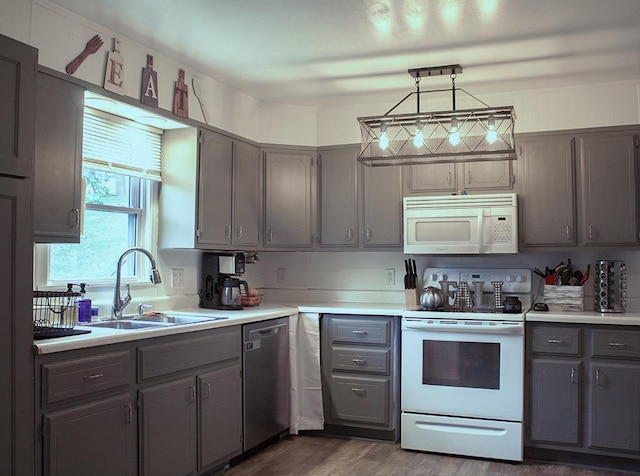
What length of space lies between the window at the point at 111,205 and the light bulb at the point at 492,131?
6.52 ft

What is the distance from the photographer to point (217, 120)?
158 inches

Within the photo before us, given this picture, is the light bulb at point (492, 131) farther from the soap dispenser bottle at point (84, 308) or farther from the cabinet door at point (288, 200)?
the soap dispenser bottle at point (84, 308)

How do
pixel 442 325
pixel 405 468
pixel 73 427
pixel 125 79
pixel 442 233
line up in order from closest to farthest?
pixel 73 427, pixel 125 79, pixel 405 468, pixel 442 325, pixel 442 233

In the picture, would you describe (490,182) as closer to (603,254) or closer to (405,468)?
(603,254)

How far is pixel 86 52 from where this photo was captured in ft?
9.65

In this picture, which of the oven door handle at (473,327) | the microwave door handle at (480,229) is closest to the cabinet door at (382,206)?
the microwave door handle at (480,229)

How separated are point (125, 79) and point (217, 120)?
0.87 m

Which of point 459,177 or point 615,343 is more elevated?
point 459,177

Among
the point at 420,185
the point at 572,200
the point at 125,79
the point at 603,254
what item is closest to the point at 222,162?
the point at 125,79

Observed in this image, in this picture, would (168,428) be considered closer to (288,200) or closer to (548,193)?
(288,200)

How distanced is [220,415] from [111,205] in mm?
1347

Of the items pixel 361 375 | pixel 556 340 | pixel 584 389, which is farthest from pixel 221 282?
pixel 584 389

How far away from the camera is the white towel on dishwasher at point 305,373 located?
4129 millimetres

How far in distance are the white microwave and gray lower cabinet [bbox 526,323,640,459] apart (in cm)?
62
